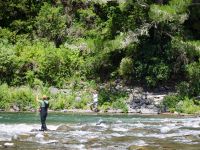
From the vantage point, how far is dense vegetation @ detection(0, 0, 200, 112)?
33.4 m

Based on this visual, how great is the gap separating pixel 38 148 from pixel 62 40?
24987mm

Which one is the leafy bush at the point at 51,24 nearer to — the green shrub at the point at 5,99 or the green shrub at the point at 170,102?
the green shrub at the point at 5,99

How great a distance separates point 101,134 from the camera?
65.8 ft

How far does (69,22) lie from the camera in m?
41.6

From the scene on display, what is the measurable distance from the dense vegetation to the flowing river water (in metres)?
6.61

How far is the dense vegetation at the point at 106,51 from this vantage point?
3341 centimetres

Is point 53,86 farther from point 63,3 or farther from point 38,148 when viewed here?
point 38,148

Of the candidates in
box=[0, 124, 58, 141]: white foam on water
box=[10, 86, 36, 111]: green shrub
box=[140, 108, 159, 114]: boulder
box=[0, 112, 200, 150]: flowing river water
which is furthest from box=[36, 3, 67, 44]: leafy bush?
box=[0, 124, 58, 141]: white foam on water

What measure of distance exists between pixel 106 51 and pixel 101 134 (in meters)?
15.2

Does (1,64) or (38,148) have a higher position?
(1,64)

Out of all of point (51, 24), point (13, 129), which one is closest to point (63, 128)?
point (13, 129)

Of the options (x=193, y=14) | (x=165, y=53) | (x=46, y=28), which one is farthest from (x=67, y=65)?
(x=193, y=14)

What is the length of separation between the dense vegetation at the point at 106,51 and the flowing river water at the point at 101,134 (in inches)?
260

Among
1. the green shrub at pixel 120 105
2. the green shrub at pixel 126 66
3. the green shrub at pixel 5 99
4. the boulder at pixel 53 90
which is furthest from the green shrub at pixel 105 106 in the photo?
the green shrub at pixel 5 99
